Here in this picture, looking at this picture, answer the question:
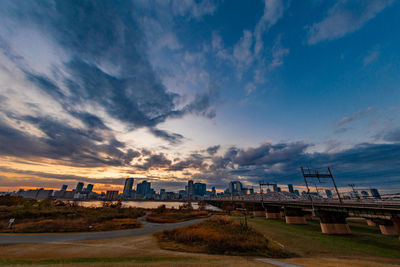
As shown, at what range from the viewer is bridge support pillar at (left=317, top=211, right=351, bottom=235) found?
39750 mm

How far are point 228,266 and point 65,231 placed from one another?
36.1 metres

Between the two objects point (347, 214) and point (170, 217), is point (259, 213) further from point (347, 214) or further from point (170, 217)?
point (347, 214)

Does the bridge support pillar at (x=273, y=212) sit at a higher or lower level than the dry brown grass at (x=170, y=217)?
higher

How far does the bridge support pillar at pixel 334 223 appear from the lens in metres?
39.8

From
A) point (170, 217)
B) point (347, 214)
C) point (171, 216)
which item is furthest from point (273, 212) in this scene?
point (170, 217)

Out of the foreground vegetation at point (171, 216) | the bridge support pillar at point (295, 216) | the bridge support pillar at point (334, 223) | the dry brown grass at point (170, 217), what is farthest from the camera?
the bridge support pillar at point (295, 216)

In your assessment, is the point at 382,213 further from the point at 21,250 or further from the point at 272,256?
the point at 21,250

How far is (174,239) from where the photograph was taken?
86.6 ft

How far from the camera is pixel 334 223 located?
40.4 m

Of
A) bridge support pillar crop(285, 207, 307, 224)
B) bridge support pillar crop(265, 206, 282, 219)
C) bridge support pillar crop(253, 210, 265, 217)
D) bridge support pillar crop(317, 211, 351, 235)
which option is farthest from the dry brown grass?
bridge support pillar crop(317, 211, 351, 235)

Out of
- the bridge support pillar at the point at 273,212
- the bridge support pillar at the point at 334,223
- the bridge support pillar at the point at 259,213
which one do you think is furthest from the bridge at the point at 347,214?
the bridge support pillar at the point at 259,213

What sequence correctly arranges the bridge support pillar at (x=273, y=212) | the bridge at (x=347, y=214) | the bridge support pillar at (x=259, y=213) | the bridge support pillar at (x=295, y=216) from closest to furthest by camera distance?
1. the bridge at (x=347, y=214)
2. the bridge support pillar at (x=295, y=216)
3. the bridge support pillar at (x=273, y=212)
4. the bridge support pillar at (x=259, y=213)

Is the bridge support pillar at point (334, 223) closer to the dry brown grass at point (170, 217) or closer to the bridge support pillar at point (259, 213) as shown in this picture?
the dry brown grass at point (170, 217)

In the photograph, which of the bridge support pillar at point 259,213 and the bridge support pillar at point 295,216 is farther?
the bridge support pillar at point 259,213
